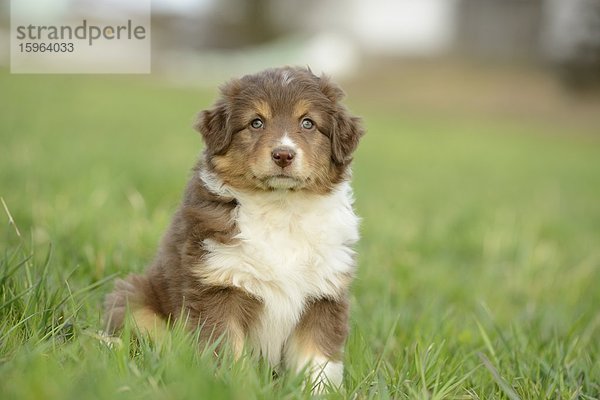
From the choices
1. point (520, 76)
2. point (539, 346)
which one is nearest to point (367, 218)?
point (539, 346)

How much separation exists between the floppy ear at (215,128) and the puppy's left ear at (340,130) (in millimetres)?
524

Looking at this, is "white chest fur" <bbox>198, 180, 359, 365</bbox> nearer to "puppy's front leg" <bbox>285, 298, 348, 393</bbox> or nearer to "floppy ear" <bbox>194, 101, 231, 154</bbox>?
"puppy's front leg" <bbox>285, 298, 348, 393</bbox>

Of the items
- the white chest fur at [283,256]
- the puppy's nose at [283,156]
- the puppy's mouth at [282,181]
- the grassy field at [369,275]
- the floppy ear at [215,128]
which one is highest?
the floppy ear at [215,128]

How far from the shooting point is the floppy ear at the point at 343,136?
4086mm

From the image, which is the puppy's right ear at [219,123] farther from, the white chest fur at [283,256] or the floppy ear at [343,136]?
the floppy ear at [343,136]

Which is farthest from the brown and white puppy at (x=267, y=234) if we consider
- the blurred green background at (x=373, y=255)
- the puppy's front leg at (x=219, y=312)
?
the blurred green background at (x=373, y=255)

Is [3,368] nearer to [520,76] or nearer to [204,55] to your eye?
[520,76]

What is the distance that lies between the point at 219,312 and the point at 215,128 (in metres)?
0.98

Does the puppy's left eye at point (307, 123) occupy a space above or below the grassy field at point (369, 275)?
above

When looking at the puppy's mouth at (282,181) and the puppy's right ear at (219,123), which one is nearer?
the puppy's mouth at (282,181)

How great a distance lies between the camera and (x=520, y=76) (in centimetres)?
3212

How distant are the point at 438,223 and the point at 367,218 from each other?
714 mm

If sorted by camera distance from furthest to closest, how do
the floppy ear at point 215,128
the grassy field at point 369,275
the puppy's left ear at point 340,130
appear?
the puppy's left ear at point 340,130, the floppy ear at point 215,128, the grassy field at point 369,275

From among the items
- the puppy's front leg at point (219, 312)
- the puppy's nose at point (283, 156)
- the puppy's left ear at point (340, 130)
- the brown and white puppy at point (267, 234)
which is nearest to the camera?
the puppy's front leg at point (219, 312)
